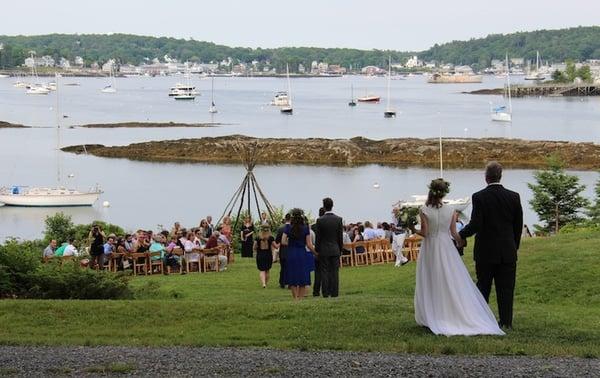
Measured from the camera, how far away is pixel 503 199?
11633 millimetres

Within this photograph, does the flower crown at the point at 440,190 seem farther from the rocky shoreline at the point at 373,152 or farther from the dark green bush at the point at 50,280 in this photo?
the rocky shoreline at the point at 373,152

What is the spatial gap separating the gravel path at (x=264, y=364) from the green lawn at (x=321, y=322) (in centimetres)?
48

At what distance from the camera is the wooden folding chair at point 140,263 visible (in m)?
23.1

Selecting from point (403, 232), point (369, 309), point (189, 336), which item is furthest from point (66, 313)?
point (403, 232)

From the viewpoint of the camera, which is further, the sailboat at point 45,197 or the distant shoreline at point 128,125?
the distant shoreline at point 128,125

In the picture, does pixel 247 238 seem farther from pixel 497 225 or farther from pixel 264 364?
pixel 264 364

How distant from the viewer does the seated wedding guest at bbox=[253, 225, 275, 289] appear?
18719 millimetres

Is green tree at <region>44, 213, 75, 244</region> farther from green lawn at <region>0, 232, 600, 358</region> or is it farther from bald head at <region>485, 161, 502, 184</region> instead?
bald head at <region>485, 161, 502, 184</region>

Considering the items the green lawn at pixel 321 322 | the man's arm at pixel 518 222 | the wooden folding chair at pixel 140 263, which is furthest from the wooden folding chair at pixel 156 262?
the man's arm at pixel 518 222

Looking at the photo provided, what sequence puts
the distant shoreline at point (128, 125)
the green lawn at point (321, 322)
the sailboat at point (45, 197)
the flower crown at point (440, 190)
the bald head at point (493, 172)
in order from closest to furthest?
the green lawn at point (321, 322), the flower crown at point (440, 190), the bald head at point (493, 172), the sailboat at point (45, 197), the distant shoreline at point (128, 125)

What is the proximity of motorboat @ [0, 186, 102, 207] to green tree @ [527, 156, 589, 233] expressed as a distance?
1040 inches

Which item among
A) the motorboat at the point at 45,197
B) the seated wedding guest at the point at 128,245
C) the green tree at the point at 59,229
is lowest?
the motorboat at the point at 45,197

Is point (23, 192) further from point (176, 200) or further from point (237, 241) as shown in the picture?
point (237, 241)

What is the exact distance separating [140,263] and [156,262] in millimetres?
375
